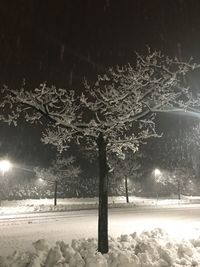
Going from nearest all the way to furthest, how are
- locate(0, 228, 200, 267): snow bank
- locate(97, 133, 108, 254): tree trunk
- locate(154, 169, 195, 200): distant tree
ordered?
locate(0, 228, 200, 267): snow bank, locate(97, 133, 108, 254): tree trunk, locate(154, 169, 195, 200): distant tree

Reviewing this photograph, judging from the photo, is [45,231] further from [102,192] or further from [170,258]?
[170,258]

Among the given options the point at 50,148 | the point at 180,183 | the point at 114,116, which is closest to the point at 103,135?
the point at 114,116

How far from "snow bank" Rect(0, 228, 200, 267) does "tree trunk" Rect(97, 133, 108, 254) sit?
12.9 inches

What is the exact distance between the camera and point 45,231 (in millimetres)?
18062

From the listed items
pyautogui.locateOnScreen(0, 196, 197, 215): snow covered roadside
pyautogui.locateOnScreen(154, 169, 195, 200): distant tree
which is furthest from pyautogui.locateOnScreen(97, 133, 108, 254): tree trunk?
pyautogui.locateOnScreen(154, 169, 195, 200): distant tree

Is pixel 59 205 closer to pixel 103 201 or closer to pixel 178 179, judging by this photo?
pixel 178 179

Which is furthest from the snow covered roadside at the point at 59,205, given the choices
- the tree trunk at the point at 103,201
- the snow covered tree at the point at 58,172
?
the tree trunk at the point at 103,201

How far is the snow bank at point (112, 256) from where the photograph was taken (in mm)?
10133

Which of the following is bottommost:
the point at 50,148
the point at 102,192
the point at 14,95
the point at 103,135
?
the point at 102,192

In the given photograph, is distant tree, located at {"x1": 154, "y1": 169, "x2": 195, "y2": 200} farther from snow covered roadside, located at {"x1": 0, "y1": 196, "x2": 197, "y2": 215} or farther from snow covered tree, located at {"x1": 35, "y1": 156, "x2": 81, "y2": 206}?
snow covered tree, located at {"x1": 35, "y1": 156, "x2": 81, "y2": 206}

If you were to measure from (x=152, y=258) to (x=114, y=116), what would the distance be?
17.3 feet

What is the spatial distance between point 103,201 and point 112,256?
7.86 feet

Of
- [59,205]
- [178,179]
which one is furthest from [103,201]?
[178,179]

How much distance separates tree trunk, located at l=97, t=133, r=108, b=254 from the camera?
468 inches
